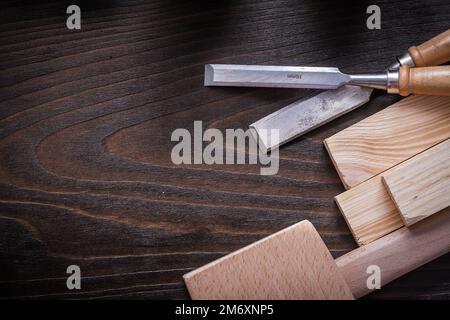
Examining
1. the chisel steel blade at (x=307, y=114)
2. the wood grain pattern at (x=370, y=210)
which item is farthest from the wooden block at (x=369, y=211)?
the chisel steel blade at (x=307, y=114)

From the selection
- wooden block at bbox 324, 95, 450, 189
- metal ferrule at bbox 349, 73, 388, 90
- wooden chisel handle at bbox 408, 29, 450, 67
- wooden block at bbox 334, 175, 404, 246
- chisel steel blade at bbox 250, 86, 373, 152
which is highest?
wooden chisel handle at bbox 408, 29, 450, 67

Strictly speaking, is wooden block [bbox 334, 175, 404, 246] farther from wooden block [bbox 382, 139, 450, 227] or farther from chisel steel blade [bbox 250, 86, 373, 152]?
chisel steel blade [bbox 250, 86, 373, 152]

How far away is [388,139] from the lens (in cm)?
101

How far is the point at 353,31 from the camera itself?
3.52 feet

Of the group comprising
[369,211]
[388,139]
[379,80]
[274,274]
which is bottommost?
[274,274]

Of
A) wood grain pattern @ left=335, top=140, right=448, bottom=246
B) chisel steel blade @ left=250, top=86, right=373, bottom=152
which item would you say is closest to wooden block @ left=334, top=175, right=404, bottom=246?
wood grain pattern @ left=335, top=140, right=448, bottom=246

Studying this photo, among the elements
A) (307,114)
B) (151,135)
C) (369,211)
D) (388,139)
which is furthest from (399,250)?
(151,135)

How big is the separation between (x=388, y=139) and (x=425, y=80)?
13cm

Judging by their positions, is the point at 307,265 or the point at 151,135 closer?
the point at 307,265

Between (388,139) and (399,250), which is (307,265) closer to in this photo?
(399,250)

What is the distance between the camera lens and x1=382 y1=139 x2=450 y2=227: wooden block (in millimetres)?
945

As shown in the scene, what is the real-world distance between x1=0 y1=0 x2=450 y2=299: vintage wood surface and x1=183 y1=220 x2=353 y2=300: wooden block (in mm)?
82

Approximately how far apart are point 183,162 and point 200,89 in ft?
0.53
